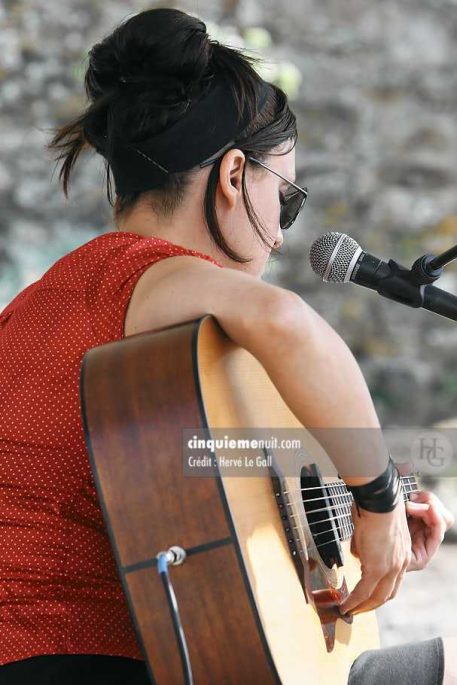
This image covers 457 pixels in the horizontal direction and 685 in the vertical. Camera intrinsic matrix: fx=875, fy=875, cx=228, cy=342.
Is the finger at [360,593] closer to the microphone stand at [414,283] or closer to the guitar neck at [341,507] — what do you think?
the guitar neck at [341,507]

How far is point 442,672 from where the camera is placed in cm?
136

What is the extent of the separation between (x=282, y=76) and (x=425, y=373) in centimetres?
148

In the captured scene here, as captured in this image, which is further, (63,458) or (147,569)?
(63,458)

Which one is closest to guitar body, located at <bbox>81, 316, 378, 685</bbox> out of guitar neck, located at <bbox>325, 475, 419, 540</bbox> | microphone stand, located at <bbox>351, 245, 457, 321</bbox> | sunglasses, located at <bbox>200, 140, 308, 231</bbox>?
guitar neck, located at <bbox>325, 475, 419, 540</bbox>

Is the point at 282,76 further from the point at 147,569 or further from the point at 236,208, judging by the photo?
the point at 147,569

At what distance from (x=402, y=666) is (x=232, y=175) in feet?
2.67

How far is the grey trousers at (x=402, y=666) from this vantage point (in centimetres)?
132

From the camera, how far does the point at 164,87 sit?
4.30 ft

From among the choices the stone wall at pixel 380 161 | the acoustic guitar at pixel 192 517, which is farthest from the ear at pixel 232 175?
the stone wall at pixel 380 161

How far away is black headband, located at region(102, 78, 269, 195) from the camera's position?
130 cm

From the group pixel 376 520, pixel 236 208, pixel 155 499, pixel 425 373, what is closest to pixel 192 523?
pixel 155 499

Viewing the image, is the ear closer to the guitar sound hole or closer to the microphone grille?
the microphone grille

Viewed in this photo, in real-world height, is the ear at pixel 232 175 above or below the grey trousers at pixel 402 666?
above

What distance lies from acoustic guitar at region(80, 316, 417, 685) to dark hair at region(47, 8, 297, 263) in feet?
1.13
